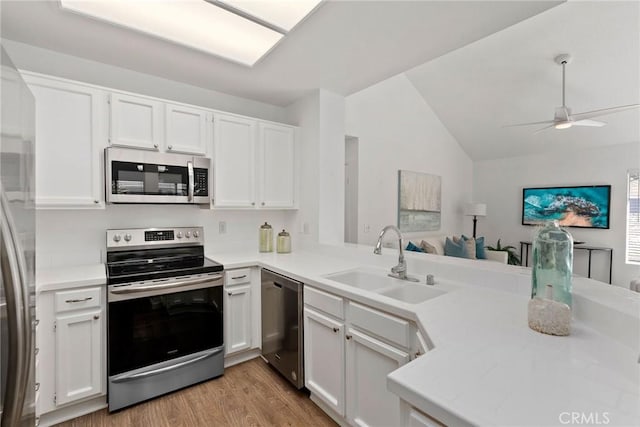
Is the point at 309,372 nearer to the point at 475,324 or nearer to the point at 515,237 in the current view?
the point at 475,324

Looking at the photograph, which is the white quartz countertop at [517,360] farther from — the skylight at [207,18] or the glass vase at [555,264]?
the skylight at [207,18]

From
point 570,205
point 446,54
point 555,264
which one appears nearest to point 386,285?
point 555,264

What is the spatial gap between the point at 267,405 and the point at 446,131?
5467mm

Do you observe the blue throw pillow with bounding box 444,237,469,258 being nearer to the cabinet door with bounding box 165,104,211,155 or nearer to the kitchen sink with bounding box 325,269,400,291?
the kitchen sink with bounding box 325,269,400,291

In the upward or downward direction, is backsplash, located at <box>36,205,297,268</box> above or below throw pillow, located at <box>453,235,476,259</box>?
above

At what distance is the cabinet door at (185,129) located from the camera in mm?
2305

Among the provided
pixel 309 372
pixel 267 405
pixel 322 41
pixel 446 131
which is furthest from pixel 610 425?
pixel 446 131

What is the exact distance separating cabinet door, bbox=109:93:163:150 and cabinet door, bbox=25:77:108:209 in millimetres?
64

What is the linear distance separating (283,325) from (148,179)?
1475 mm

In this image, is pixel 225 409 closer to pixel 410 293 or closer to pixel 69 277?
pixel 69 277

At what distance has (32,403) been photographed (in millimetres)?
1238

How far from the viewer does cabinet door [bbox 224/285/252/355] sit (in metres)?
2.30

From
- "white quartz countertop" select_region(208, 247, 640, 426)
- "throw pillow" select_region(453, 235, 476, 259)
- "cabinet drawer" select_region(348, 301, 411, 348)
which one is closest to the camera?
"white quartz countertop" select_region(208, 247, 640, 426)

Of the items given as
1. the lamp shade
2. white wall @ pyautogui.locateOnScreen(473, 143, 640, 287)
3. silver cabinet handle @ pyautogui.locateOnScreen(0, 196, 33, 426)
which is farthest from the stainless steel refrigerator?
white wall @ pyautogui.locateOnScreen(473, 143, 640, 287)
